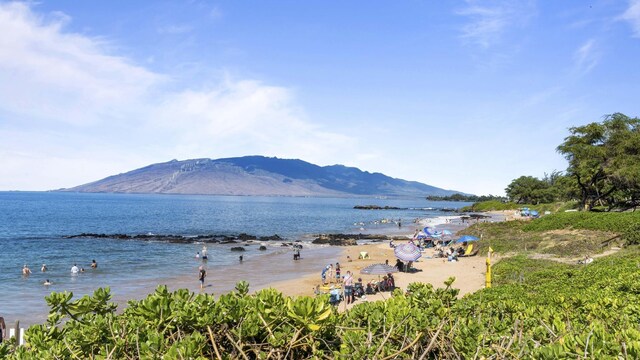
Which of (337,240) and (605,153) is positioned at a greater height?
(605,153)

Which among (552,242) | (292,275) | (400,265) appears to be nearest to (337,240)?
(292,275)

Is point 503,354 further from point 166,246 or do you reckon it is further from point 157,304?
point 166,246

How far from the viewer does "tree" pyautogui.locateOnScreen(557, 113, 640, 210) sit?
41.2 metres

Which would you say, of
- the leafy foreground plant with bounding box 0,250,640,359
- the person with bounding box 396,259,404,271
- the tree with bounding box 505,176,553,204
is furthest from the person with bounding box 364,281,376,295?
the tree with bounding box 505,176,553,204

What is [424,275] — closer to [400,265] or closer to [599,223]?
[400,265]

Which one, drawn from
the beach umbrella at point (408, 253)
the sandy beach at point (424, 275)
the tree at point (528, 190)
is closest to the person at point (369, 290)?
the sandy beach at point (424, 275)

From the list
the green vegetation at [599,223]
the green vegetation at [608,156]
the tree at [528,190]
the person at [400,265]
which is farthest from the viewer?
the tree at [528,190]

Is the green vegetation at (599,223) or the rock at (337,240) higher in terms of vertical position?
the green vegetation at (599,223)

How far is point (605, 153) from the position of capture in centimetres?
4375

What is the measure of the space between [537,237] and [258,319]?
1391 inches

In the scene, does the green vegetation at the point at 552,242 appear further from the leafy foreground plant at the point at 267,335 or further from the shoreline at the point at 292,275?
the leafy foreground plant at the point at 267,335

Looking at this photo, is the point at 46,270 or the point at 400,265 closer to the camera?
the point at 400,265

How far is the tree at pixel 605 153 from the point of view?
41.2 meters

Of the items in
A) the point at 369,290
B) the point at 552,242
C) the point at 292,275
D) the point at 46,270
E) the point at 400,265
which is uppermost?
the point at 552,242
